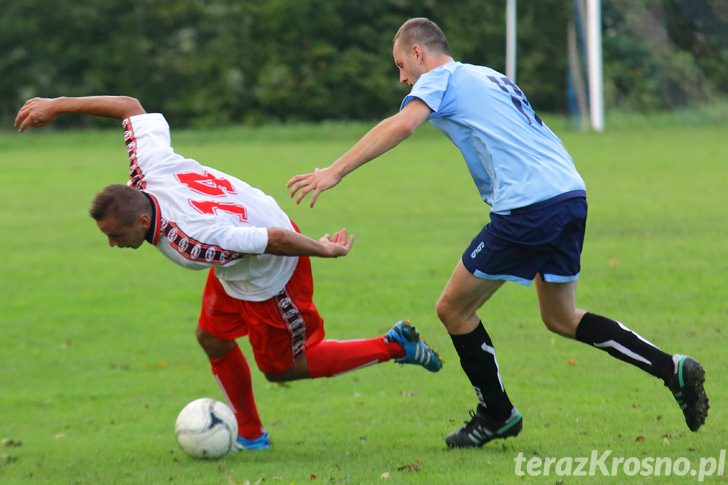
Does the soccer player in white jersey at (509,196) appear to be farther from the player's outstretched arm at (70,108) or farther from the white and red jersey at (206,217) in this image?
the player's outstretched arm at (70,108)

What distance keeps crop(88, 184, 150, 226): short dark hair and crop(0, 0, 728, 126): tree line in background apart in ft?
120

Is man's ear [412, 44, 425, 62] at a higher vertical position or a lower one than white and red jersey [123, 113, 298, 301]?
higher

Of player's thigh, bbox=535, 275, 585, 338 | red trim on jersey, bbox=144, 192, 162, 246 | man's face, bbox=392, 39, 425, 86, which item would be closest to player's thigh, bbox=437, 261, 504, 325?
player's thigh, bbox=535, 275, 585, 338

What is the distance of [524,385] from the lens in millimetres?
8305

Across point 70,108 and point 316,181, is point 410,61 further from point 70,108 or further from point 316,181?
point 70,108

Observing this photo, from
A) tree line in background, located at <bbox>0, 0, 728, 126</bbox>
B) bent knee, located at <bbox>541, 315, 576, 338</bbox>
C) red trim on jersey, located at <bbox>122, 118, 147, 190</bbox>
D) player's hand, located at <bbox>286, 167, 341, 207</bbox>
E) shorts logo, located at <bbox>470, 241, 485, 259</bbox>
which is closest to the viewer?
player's hand, located at <bbox>286, 167, 341, 207</bbox>

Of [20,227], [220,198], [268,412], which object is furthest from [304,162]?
[220,198]

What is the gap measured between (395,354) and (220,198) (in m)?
1.46

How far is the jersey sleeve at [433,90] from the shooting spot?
6.02 m

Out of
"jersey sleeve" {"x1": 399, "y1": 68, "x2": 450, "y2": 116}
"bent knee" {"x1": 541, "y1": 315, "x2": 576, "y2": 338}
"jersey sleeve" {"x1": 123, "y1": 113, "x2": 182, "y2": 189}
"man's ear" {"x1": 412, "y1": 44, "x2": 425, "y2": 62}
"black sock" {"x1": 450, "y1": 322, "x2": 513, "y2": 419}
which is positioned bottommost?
"black sock" {"x1": 450, "y1": 322, "x2": 513, "y2": 419}

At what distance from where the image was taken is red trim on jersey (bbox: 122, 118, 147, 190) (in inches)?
253

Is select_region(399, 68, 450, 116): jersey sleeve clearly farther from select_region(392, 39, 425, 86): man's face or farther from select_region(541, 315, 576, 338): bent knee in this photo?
select_region(541, 315, 576, 338): bent knee

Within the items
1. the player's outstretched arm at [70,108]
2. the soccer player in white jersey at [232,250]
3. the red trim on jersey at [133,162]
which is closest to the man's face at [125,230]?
the soccer player in white jersey at [232,250]

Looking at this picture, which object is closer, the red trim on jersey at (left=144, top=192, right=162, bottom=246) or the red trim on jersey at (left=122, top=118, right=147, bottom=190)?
the red trim on jersey at (left=144, top=192, right=162, bottom=246)
